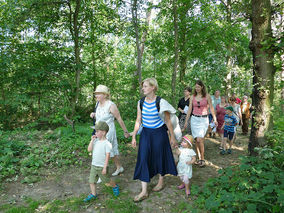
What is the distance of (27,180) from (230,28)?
11786 millimetres

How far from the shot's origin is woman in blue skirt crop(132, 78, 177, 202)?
3639 mm

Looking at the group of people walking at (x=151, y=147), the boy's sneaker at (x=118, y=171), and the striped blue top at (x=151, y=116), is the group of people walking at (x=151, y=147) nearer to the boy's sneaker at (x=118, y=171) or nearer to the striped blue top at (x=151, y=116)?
the striped blue top at (x=151, y=116)

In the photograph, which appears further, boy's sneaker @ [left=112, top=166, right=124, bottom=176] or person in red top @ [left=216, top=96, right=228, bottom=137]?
person in red top @ [left=216, top=96, right=228, bottom=137]

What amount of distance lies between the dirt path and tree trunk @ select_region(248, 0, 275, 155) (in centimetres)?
163

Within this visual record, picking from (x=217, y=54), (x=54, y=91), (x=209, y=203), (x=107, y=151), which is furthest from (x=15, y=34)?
(x=217, y=54)

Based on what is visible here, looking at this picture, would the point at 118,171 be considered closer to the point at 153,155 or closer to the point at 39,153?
the point at 153,155

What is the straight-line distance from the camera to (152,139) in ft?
12.4

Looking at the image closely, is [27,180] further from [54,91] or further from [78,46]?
[78,46]

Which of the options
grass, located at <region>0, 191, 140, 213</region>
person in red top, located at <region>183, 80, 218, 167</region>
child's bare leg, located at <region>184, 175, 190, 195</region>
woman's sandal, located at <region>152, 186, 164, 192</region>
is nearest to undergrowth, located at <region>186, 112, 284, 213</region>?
child's bare leg, located at <region>184, 175, 190, 195</region>

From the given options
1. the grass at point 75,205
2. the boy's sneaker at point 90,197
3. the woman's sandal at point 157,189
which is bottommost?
the grass at point 75,205

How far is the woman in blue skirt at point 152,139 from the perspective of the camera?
364 cm

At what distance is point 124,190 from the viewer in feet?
13.5

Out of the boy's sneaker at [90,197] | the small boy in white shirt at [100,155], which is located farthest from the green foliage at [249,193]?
the boy's sneaker at [90,197]

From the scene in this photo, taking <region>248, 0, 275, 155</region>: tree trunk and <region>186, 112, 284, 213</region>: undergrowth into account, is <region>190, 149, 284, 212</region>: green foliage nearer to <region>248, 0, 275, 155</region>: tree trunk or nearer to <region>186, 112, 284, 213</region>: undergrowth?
<region>186, 112, 284, 213</region>: undergrowth
